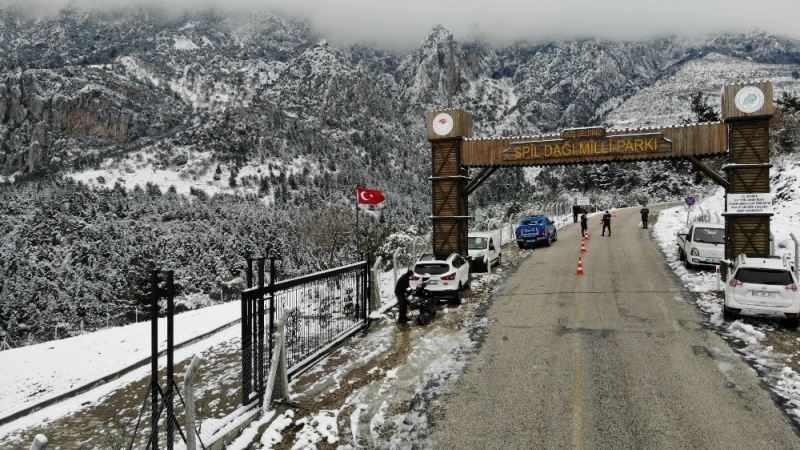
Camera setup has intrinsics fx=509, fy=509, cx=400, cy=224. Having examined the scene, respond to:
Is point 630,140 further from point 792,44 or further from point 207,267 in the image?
point 792,44

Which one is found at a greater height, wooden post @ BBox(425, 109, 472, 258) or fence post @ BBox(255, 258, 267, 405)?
wooden post @ BBox(425, 109, 472, 258)

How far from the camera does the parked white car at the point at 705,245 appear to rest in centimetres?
2108

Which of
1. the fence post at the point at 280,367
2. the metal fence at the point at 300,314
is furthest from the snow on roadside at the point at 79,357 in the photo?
the fence post at the point at 280,367

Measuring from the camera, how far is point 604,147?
1988 cm

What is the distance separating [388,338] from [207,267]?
250 ft

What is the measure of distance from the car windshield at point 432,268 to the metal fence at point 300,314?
2.03 meters

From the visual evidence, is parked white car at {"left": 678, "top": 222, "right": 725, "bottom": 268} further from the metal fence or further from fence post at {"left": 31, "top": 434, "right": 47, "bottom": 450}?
fence post at {"left": 31, "top": 434, "right": 47, "bottom": 450}

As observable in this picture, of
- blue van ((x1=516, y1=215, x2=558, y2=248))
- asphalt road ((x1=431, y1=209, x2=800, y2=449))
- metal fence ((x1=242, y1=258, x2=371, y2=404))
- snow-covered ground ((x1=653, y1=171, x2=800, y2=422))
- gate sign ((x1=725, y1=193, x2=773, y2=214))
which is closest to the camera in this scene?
asphalt road ((x1=431, y1=209, x2=800, y2=449))

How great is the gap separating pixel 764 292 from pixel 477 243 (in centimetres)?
1227

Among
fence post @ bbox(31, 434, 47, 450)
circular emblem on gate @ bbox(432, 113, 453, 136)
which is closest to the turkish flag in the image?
circular emblem on gate @ bbox(432, 113, 453, 136)

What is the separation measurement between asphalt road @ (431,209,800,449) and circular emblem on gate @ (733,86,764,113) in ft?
23.4

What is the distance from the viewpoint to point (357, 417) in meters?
8.30

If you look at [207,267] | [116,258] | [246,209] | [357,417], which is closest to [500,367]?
[357,417]

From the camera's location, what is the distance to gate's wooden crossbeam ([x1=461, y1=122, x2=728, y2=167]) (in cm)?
1886
